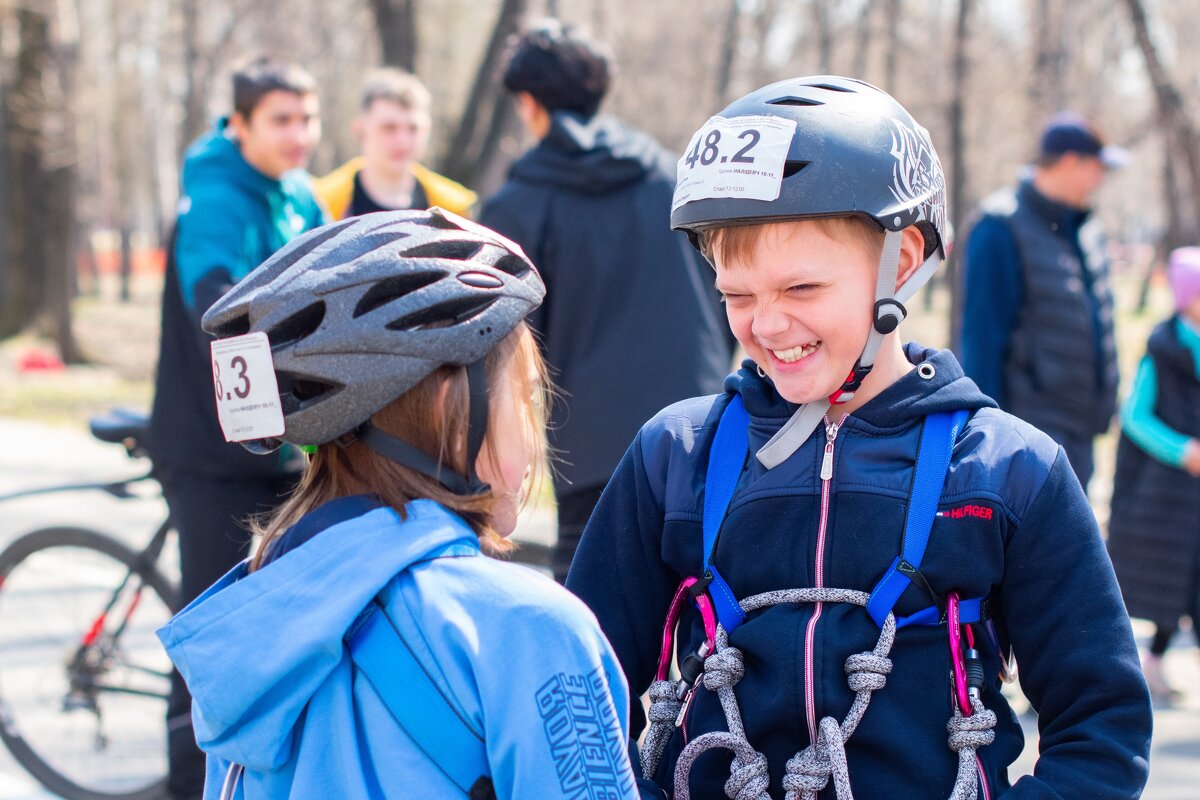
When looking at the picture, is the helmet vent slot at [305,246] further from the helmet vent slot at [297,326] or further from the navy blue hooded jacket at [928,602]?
the navy blue hooded jacket at [928,602]

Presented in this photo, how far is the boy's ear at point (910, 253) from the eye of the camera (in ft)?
7.06

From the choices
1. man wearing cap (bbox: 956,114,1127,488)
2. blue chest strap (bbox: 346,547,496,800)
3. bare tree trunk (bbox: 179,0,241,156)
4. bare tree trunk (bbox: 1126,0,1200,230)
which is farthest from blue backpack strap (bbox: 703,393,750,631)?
bare tree trunk (bbox: 179,0,241,156)

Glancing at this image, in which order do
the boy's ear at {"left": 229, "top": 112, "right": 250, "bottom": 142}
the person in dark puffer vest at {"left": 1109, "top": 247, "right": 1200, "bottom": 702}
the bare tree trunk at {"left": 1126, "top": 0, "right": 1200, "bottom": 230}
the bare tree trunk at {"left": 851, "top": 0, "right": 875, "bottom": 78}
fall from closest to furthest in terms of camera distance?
the boy's ear at {"left": 229, "top": 112, "right": 250, "bottom": 142} → the person in dark puffer vest at {"left": 1109, "top": 247, "right": 1200, "bottom": 702} → the bare tree trunk at {"left": 1126, "top": 0, "right": 1200, "bottom": 230} → the bare tree trunk at {"left": 851, "top": 0, "right": 875, "bottom": 78}

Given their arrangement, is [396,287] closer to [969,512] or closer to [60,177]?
[969,512]

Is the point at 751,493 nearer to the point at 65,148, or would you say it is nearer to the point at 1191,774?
the point at 1191,774

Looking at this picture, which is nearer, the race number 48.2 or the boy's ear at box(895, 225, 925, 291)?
the race number 48.2

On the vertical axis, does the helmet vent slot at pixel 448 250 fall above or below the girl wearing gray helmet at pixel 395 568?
above

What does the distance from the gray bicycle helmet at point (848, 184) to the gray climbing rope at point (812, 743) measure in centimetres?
27

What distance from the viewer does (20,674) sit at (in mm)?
5020

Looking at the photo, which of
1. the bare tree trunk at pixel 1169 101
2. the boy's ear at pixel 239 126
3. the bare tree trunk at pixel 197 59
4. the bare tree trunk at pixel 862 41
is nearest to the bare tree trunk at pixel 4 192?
the bare tree trunk at pixel 197 59

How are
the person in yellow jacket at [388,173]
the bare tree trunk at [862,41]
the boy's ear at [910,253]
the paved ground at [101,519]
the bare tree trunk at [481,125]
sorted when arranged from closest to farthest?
the boy's ear at [910,253] < the paved ground at [101,519] < the person in yellow jacket at [388,173] < the bare tree trunk at [481,125] < the bare tree trunk at [862,41]

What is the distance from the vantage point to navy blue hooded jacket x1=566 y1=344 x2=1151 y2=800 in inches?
72.7

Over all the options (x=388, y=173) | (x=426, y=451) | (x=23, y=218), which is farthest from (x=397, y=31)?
(x=426, y=451)

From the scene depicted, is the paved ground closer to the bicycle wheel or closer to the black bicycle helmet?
the bicycle wheel
